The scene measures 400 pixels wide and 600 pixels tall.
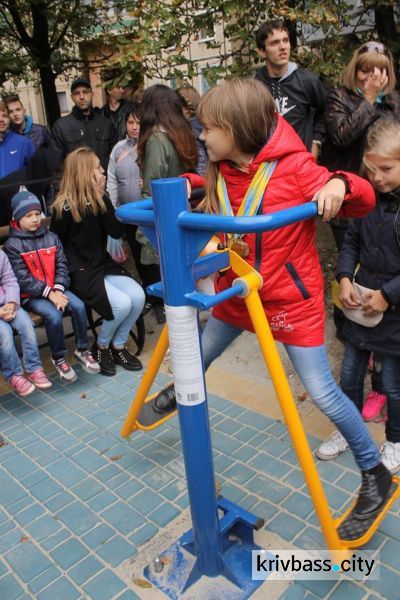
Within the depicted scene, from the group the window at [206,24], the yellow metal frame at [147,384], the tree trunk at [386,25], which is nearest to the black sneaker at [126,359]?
the yellow metal frame at [147,384]

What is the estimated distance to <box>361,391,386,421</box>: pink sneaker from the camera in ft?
10.6

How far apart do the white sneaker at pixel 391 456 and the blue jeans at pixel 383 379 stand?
0.10 feet

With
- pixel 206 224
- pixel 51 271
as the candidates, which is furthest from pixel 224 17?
pixel 206 224

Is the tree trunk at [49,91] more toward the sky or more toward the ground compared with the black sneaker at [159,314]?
more toward the sky

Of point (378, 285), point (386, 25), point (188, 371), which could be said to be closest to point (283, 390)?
point (188, 371)

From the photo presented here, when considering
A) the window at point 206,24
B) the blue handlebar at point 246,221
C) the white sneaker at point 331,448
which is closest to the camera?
the blue handlebar at point 246,221

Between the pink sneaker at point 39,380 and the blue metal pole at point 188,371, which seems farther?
the pink sneaker at point 39,380

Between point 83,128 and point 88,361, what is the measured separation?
2747 millimetres

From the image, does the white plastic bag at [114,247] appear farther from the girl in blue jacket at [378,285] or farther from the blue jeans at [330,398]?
the blue jeans at [330,398]

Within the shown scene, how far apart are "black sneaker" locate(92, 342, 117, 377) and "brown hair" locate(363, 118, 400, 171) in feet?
7.79

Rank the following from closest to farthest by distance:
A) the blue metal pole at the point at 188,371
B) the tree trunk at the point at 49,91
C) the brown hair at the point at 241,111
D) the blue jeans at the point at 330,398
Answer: the blue metal pole at the point at 188,371
the brown hair at the point at 241,111
the blue jeans at the point at 330,398
the tree trunk at the point at 49,91

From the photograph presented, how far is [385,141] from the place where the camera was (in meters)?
2.48

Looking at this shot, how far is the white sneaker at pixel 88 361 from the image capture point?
4.08 meters

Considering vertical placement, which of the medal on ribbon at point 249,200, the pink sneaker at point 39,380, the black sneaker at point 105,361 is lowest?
the black sneaker at point 105,361
